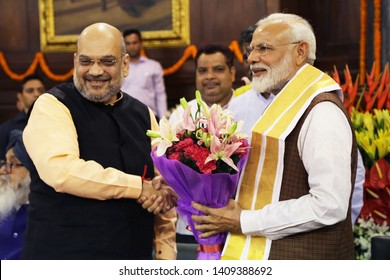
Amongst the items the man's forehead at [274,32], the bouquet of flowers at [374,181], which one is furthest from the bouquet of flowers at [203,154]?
the bouquet of flowers at [374,181]

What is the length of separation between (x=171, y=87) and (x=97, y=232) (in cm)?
635

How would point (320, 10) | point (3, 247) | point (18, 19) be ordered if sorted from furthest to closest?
point (18, 19), point (320, 10), point (3, 247)

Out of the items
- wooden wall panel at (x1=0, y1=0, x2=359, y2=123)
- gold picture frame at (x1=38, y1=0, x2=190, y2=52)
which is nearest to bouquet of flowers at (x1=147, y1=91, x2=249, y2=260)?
wooden wall panel at (x1=0, y1=0, x2=359, y2=123)

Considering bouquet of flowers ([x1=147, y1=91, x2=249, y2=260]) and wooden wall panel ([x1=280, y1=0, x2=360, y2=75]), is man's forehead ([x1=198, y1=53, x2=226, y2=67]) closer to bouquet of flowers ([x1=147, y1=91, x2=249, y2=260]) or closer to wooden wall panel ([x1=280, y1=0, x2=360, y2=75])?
bouquet of flowers ([x1=147, y1=91, x2=249, y2=260])

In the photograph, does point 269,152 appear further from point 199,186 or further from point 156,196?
point 156,196

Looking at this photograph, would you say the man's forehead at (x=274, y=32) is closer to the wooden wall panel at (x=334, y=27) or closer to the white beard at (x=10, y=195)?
the white beard at (x=10, y=195)

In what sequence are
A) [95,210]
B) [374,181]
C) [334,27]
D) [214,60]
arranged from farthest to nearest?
1. [334,27]
2. [214,60]
3. [374,181]
4. [95,210]

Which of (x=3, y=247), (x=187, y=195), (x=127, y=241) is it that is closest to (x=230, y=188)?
(x=187, y=195)

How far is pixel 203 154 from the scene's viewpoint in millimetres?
2645

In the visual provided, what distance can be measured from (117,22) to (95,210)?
663 cm

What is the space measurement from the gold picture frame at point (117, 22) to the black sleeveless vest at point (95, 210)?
19.5ft

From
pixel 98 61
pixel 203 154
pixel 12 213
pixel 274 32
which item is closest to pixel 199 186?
pixel 203 154

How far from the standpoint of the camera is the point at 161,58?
926 centimetres
